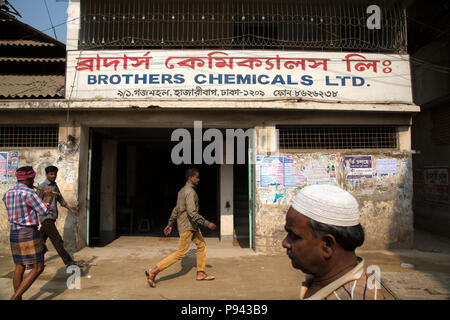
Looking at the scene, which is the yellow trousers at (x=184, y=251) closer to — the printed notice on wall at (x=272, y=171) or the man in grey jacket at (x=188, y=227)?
the man in grey jacket at (x=188, y=227)

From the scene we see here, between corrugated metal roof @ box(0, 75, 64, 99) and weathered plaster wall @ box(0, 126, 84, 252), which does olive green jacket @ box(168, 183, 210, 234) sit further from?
corrugated metal roof @ box(0, 75, 64, 99)

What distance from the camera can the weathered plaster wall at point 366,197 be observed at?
5832 mm

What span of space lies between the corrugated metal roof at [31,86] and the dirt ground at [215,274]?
3180 mm

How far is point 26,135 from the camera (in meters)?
6.21

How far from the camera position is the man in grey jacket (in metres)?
4.11

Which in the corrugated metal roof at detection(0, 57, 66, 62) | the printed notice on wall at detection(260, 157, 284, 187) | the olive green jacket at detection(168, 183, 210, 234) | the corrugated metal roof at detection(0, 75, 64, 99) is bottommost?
the olive green jacket at detection(168, 183, 210, 234)

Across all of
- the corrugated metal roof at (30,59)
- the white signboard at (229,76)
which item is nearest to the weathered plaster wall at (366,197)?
the white signboard at (229,76)

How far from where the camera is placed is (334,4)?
6.92 meters

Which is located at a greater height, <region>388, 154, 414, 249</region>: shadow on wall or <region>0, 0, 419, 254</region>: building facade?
<region>0, 0, 419, 254</region>: building facade

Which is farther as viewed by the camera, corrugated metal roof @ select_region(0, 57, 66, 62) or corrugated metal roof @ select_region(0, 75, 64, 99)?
corrugated metal roof @ select_region(0, 57, 66, 62)

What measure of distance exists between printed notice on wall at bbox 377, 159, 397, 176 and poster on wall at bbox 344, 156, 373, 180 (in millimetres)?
192

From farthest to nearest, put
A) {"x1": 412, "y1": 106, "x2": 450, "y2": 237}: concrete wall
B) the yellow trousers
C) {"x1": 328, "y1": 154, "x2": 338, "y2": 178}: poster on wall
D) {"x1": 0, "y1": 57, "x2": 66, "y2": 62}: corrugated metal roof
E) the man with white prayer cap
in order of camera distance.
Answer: {"x1": 412, "y1": 106, "x2": 450, "y2": 237}: concrete wall
{"x1": 0, "y1": 57, "x2": 66, "y2": 62}: corrugated metal roof
{"x1": 328, "y1": 154, "x2": 338, "y2": 178}: poster on wall
the yellow trousers
the man with white prayer cap

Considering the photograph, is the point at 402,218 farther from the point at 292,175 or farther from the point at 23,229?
the point at 23,229

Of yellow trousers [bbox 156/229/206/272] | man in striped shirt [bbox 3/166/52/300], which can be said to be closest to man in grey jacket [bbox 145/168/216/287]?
yellow trousers [bbox 156/229/206/272]
